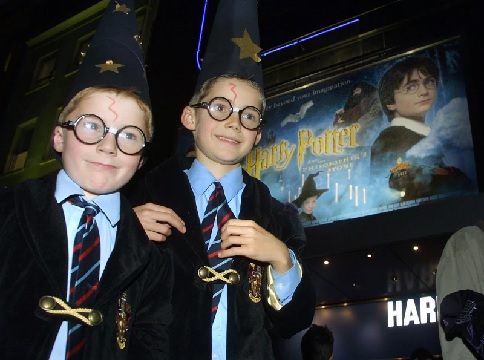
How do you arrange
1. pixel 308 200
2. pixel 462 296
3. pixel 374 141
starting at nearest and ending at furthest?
pixel 462 296 < pixel 374 141 < pixel 308 200

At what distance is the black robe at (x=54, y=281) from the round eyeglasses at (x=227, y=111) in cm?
50

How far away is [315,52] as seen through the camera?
9.30m

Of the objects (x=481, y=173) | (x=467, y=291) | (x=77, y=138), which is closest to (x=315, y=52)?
(x=481, y=173)

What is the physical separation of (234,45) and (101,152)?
2.71 ft

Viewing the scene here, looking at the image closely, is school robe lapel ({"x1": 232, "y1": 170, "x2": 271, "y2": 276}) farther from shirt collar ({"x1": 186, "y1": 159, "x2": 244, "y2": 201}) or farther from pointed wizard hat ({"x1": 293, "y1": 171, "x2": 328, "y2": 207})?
pointed wizard hat ({"x1": 293, "y1": 171, "x2": 328, "y2": 207})

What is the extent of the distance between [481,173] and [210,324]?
19.0 ft

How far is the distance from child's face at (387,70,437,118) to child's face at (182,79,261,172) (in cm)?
600

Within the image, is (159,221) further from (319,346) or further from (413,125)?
(413,125)

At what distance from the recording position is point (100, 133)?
5.43 feet

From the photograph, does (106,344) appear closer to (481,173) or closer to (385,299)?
(481,173)

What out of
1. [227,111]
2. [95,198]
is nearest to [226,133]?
[227,111]

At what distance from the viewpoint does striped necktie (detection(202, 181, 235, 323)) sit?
1842 mm

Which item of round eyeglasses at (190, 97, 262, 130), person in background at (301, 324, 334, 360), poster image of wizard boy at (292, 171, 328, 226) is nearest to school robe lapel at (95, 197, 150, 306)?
round eyeglasses at (190, 97, 262, 130)

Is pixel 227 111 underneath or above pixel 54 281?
above
